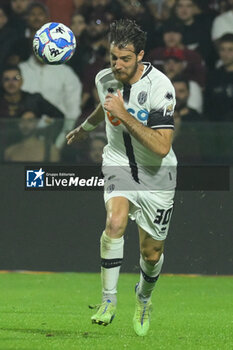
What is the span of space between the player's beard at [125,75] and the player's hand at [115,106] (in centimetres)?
19

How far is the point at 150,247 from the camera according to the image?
650 cm

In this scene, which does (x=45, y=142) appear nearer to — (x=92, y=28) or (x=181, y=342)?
(x=92, y=28)

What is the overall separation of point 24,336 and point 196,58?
588 centimetres

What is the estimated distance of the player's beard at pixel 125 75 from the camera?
6.11 m

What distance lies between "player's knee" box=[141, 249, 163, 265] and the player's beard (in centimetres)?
124

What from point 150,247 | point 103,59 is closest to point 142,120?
point 150,247

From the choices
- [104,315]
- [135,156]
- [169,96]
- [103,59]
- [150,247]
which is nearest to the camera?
[104,315]

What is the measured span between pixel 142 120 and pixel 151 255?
1007mm

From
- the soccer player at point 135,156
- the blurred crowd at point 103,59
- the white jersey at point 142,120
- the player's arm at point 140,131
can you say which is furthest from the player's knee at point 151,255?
the blurred crowd at point 103,59

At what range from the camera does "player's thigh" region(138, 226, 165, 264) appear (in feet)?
21.2

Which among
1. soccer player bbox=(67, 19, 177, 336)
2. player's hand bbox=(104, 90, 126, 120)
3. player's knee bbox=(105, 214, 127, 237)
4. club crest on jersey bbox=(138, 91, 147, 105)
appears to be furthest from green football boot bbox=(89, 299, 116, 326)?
club crest on jersey bbox=(138, 91, 147, 105)

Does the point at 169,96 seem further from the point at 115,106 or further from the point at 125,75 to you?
the point at 115,106

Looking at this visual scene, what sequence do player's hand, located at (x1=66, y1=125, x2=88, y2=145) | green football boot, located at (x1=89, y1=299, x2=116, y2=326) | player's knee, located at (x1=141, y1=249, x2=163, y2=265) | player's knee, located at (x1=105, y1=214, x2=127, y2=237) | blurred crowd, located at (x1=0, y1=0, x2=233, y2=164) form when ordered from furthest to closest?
blurred crowd, located at (x1=0, y1=0, x2=233, y2=164), player's hand, located at (x1=66, y1=125, x2=88, y2=145), player's knee, located at (x1=141, y1=249, x2=163, y2=265), player's knee, located at (x1=105, y1=214, x2=127, y2=237), green football boot, located at (x1=89, y1=299, x2=116, y2=326)

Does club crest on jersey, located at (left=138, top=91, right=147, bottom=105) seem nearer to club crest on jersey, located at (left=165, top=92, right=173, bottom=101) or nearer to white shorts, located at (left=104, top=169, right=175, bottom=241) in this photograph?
club crest on jersey, located at (left=165, top=92, right=173, bottom=101)
